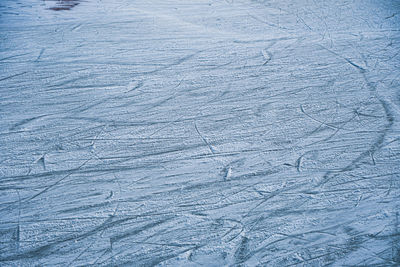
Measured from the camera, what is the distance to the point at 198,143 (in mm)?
1179

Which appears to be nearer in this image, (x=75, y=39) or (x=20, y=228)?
(x=20, y=228)

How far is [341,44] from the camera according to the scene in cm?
182

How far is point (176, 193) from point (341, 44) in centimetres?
137

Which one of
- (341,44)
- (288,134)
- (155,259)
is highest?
(341,44)

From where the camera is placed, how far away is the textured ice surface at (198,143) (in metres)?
0.87

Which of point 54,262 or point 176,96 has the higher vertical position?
point 176,96

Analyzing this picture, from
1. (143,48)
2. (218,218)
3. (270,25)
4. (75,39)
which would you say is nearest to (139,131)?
(218,218)

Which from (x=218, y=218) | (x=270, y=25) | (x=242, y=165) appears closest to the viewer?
(x=218, y=218)

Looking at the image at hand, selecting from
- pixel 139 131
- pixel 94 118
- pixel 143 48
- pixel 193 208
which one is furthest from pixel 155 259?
pixel 143 48

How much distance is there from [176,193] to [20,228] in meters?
0.44

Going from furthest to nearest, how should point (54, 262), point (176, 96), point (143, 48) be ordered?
point (143, 48), point (176, 96), point (54, 262)

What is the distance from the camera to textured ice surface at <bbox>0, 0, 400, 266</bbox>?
874 millimetres

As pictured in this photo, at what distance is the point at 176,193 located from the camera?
1.00m

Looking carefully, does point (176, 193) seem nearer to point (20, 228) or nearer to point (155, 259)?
point (155, 259)
